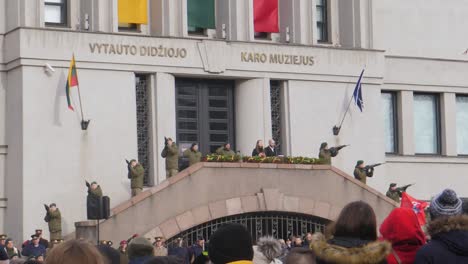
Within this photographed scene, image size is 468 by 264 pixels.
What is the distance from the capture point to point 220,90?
42.5 meters

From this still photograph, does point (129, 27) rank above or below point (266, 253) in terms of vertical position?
above

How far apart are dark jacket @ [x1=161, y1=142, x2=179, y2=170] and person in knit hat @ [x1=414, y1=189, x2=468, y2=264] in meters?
27.9

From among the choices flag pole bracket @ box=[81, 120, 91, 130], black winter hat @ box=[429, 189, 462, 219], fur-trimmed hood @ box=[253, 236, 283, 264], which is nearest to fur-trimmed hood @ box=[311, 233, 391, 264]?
black winter hat @ box=[429, 189, 462, 219]

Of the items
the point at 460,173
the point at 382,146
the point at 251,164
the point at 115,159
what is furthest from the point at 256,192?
the point at 460,173

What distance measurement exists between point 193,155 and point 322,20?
928cm

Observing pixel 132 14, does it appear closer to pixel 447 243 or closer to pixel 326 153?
pixel 326 153

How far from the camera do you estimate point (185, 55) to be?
41188 mm

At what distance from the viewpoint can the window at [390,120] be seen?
46978 mm

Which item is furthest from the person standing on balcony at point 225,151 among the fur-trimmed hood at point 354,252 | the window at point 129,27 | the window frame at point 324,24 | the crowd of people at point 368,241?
the fur-trimmed hood at point 354,252

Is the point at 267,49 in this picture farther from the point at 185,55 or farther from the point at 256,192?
the point at 256,192

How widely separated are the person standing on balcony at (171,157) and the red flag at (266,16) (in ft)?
Answer: 22.6

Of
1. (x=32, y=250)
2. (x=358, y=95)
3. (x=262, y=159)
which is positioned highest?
(x=358, y=95)

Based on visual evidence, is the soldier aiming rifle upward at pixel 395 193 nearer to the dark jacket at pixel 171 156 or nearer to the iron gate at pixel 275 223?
the iron gate at pixel 275 223

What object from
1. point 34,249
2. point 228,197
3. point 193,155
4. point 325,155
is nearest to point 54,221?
point 34,249
